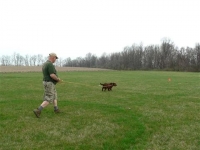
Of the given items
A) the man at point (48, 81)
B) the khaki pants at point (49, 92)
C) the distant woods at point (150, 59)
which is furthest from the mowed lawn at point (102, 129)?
the distant woods at point (150, 59)

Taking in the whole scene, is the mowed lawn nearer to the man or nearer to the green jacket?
the man

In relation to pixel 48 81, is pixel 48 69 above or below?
above

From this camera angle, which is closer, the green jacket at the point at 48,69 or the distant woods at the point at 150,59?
the green jacket at the point at 48,69

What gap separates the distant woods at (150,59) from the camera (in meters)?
99.3

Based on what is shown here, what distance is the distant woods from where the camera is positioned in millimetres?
99331

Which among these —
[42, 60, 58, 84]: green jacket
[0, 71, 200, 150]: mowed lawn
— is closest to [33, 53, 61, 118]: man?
[42, 60, 58, 84]: green jacket

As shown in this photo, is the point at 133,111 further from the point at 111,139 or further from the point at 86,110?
the point at 111,139

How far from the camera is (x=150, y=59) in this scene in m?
118

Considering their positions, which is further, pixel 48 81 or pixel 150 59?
pixel 150 59

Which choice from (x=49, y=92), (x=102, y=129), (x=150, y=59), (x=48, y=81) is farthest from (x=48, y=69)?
(x=150, y=59)

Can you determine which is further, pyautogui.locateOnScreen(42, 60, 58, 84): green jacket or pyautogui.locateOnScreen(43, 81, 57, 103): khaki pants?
pyautogui.locateOnScreen(43, 81, 57, 103): khaki pants

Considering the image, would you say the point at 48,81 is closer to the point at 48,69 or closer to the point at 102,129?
the point at 48,69

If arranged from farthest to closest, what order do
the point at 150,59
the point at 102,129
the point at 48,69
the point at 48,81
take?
1. the point at 150,59
2. the point at 48,81
3. the point at 48,69
4. the point at 102,129

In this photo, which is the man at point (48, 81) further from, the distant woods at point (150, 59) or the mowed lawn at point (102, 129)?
the distant woods at point (150, 59)
